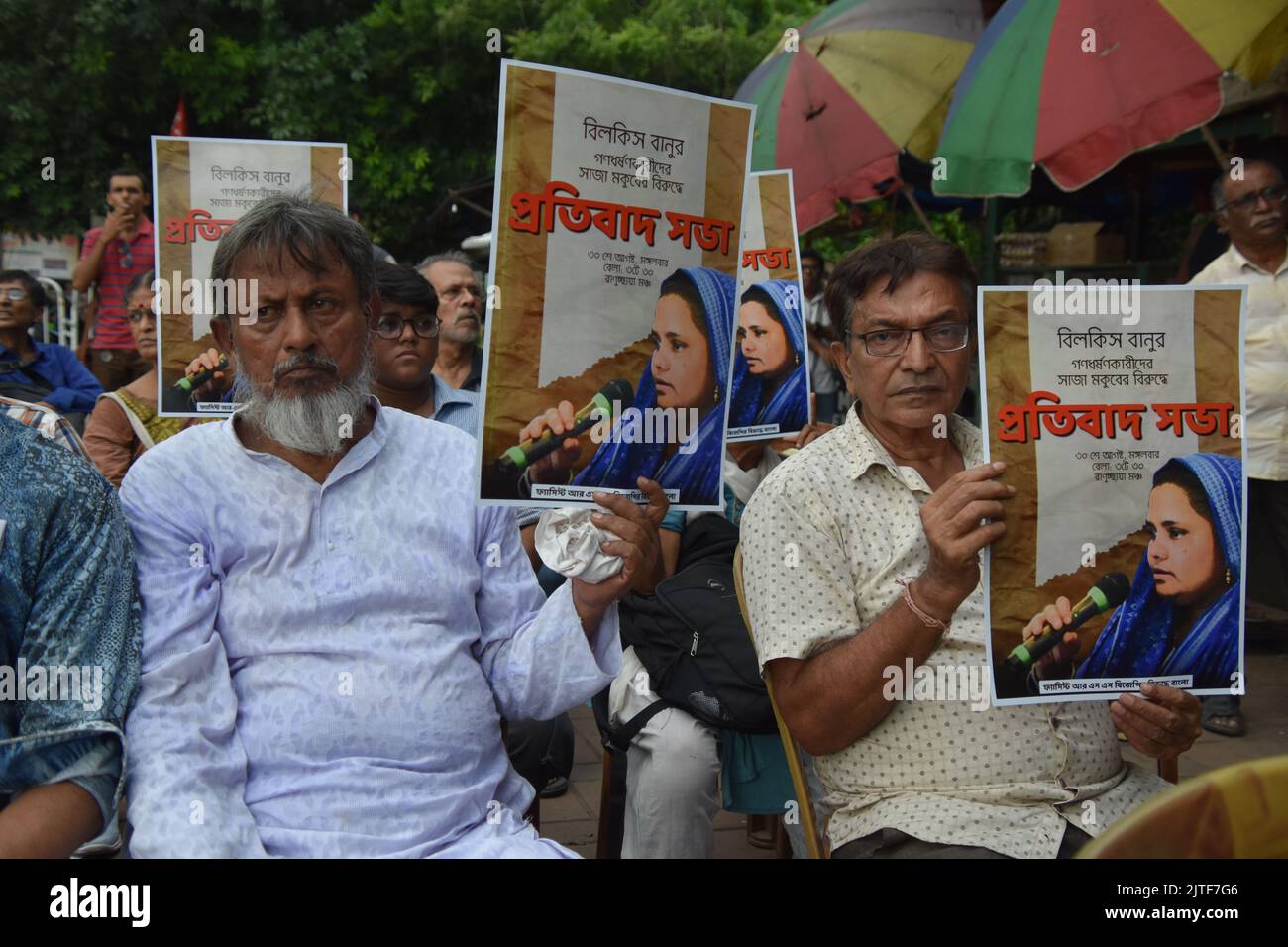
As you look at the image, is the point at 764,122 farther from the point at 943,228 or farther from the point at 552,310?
the point at 943,228

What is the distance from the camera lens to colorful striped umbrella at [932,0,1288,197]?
178 inches

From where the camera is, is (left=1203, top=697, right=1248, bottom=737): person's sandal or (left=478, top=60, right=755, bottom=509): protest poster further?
(left=1203, top=697, right=1248, bottom=737): person's sandal

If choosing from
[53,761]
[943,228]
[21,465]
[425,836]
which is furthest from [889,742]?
[943,228]

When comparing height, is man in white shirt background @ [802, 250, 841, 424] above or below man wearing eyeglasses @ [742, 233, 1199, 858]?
above

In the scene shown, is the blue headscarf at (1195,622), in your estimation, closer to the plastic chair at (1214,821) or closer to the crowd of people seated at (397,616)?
the crowd of people seated at (397,616)

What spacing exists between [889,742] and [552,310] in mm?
1010

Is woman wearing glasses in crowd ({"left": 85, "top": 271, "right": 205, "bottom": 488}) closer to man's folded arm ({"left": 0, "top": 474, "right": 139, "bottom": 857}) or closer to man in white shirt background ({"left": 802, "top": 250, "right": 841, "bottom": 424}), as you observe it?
man's folded arm ({"left": 0, "top": 474, "right": 139, "bottom": 857})

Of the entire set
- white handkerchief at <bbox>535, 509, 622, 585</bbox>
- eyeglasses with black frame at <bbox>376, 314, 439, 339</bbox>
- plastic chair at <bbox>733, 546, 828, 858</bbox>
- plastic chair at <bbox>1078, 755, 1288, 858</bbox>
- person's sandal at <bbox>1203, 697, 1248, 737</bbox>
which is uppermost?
eyeglasses with black frame at <bbox>376, 314, 439, 339</bbox>

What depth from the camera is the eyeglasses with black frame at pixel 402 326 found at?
378cm

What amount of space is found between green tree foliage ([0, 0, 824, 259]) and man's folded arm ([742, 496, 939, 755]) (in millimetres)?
11314

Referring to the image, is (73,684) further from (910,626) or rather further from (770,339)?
(770,339)

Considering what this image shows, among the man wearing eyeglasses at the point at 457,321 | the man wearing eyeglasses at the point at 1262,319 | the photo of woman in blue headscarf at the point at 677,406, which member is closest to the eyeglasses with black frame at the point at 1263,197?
the man wearing eyeglasses at the point at 1262,319

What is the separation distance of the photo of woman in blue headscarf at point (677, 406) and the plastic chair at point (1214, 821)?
1.14m

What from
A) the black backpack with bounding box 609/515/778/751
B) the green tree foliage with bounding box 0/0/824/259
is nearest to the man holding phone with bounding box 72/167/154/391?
the black backpack with bounding box 609/515/778/751
